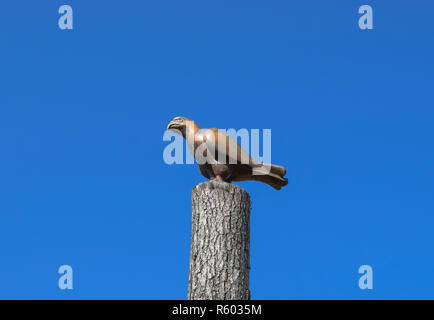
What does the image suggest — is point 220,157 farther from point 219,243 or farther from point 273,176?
point 219,243

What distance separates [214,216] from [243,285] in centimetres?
56

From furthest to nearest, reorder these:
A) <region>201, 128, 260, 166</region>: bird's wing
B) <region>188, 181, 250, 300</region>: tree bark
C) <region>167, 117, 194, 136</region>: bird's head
Answer: <region>167, 117, 194, 136</region>: bird's head → <region>201, 128, 260, 166</region>: bird's wing → <region>188, 181, 250, 300</region>: tree bark

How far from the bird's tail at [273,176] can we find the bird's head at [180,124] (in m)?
0.69

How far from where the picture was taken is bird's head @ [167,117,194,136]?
520 centimetres

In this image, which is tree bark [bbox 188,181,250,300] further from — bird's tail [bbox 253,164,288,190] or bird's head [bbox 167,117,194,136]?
bird's head [bbox 167,117,194,136]

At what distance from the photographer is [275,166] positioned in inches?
208

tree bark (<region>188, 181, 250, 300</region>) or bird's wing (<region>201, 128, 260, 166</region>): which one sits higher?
bird's wing (<region>201, 128, 260, 166</region>)

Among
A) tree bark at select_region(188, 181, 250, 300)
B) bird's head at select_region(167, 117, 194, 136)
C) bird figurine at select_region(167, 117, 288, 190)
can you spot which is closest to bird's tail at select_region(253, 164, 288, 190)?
bird figurine at select_region(167, 117, 288, 190)

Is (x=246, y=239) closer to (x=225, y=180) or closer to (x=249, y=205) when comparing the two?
(x=249, y=205)

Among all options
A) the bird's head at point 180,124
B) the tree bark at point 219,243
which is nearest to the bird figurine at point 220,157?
the bird's head at point 180,124

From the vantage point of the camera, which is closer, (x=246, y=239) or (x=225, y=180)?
(x=246, y=239)

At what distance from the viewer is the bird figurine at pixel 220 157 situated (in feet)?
16.6

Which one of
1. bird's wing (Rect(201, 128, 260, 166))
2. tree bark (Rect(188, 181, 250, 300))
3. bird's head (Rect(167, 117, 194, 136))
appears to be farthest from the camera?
bird's head (Rect(167, 117, 194, 136))
